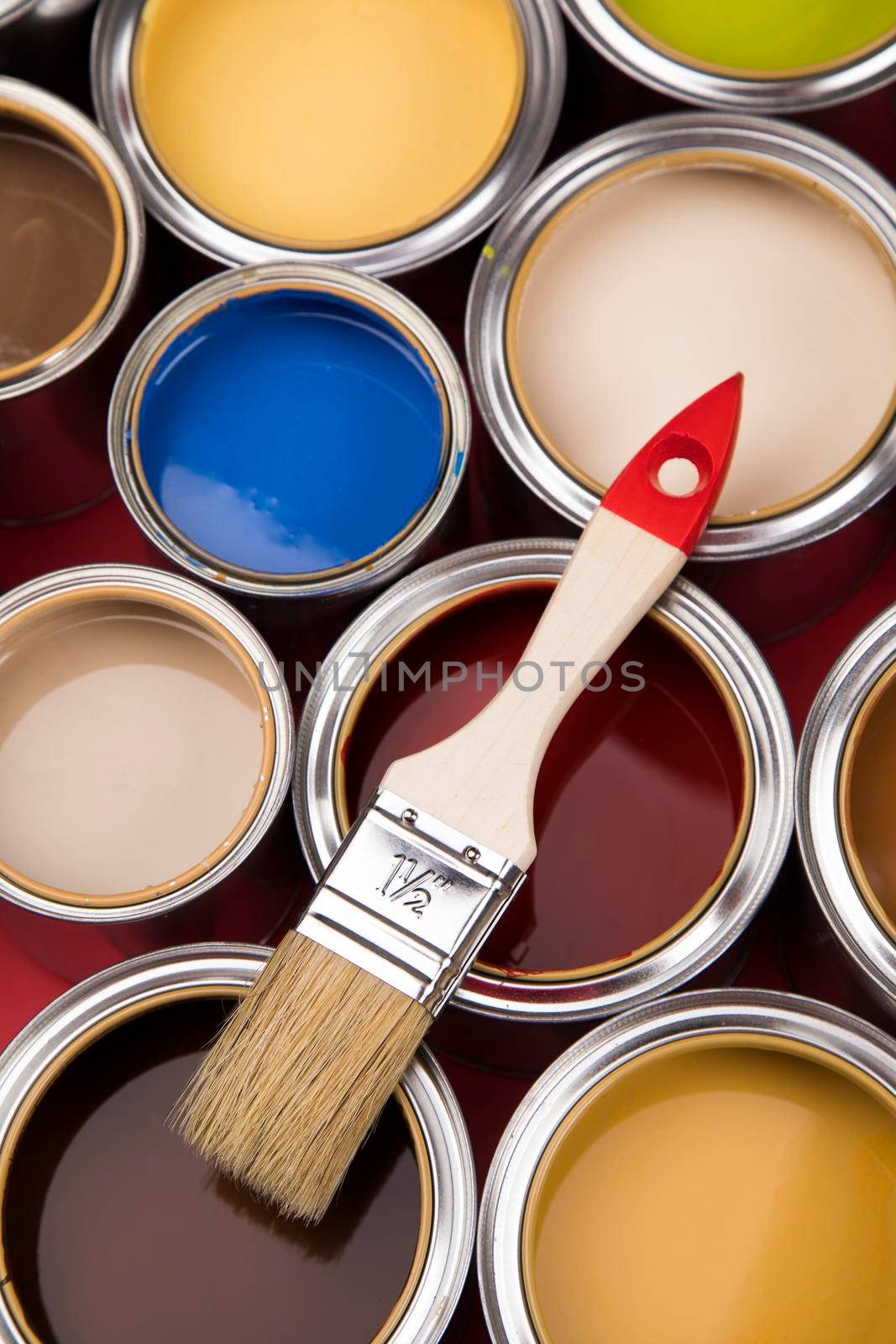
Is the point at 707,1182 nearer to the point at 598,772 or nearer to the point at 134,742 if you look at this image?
the point at 598,772

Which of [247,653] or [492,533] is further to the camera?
[492,533]

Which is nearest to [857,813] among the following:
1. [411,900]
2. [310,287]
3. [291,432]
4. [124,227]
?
[411,900]

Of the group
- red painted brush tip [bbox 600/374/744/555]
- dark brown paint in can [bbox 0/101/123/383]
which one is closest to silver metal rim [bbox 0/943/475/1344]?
red painted brush tip [bbox 600/374/744/555]

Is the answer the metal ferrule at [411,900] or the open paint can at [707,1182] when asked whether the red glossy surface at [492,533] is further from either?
the metal ferrule at [411,900]

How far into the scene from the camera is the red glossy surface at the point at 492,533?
219 centimetres

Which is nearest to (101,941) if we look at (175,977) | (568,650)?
(175,977)

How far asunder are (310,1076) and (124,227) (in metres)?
1.31

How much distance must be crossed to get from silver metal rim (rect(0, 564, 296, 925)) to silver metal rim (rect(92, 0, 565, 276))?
56 centimetres

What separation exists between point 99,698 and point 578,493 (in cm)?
78

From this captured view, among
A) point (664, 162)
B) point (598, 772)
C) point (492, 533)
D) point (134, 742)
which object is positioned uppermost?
point (664, 162)

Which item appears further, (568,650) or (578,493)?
(578,493)

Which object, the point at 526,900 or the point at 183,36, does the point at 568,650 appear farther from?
the point at 183,36

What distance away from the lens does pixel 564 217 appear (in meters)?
A: 2.16

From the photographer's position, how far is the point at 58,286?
222 cm
